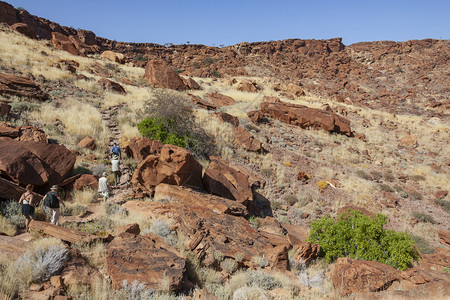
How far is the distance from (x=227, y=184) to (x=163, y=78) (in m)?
19.8

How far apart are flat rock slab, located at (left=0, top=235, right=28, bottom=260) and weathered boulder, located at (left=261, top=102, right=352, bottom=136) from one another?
20813 millimetres

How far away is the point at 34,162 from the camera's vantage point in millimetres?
7770

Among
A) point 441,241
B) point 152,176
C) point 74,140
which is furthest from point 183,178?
point 441,241

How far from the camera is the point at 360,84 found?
52562 millimetres

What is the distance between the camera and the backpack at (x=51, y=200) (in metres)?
6.30

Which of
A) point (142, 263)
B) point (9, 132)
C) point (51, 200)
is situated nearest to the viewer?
point (142, 263)

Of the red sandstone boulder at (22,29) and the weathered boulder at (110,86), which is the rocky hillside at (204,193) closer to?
the weathered boulder at (110,86)

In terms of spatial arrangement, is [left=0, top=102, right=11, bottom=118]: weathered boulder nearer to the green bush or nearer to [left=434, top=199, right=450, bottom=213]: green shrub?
the green bush

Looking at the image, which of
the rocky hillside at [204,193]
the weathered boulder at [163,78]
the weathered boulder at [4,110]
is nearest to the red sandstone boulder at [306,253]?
the rocky hillside at [204,193]

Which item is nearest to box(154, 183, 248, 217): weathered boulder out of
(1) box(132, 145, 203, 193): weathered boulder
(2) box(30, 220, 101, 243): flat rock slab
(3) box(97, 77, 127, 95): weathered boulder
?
(1) box(132, 145, 203, 193): weathered boulder

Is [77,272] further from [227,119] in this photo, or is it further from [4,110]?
[227,119]

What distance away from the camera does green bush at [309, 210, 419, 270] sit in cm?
677

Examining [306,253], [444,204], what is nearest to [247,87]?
[444,204]

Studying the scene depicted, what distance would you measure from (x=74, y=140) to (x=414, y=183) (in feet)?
64.4
